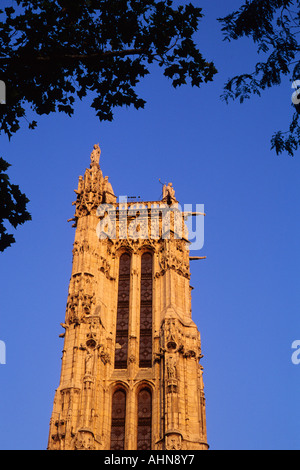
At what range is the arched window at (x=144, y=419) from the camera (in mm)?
33000

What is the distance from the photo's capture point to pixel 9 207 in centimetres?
1195

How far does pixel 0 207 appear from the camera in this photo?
39.2ft

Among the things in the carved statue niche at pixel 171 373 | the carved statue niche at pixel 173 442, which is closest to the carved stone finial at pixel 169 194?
the carved statue niche at pixel 171 373

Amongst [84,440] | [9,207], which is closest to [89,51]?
[9,207]

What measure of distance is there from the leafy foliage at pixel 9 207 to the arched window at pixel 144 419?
22.9 meters

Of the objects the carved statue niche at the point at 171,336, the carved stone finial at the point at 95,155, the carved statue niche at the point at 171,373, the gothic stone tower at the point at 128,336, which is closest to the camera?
the gothic stone tower at the point at 128,336

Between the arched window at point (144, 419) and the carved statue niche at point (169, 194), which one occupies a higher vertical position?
the carved statue niche at point (169, 194)

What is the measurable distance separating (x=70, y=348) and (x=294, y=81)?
80.2 feet

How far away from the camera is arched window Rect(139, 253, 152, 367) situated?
36.3 m

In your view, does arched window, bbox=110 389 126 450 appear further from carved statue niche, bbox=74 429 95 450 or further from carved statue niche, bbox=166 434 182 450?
carved statue niche, bbox=166 434 182 450

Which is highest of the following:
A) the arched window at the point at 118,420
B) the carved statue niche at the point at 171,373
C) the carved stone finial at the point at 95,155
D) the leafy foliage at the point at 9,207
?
the carved stone finial at the point at 95,155

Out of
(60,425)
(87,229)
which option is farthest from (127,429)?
(87,229)

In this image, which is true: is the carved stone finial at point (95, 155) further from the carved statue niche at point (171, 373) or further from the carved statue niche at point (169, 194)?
the carved statue niche at point (171, 373)

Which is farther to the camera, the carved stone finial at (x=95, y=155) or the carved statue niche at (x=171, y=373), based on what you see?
the carved stone finial at (x=95, y=155)
